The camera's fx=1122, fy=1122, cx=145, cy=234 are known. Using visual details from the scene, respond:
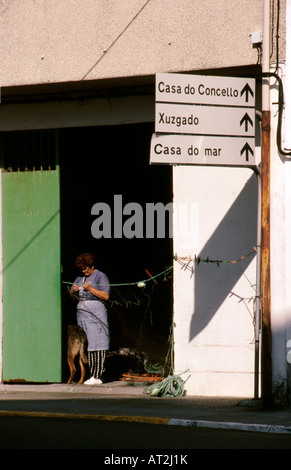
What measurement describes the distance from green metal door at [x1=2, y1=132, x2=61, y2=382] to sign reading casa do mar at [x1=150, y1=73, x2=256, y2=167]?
360 cm

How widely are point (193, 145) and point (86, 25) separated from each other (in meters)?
2.98

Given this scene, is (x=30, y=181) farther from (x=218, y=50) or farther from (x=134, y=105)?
(x=218, y=50)

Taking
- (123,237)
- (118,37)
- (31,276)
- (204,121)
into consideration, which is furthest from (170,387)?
Result: (118,37)

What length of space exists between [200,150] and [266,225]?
1.27 metres

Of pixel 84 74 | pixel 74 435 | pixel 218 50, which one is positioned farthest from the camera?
pixel 84 74

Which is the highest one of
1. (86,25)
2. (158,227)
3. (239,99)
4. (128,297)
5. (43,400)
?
(86,25)

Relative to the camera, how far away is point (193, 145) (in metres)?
12.7

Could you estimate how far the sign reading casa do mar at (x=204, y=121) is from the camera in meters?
12.6

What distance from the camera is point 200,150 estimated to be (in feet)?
41.9

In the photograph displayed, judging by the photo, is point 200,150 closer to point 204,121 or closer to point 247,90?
point 204,121

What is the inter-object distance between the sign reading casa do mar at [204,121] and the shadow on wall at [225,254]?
1.22 m

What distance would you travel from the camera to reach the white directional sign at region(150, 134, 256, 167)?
41.4ft

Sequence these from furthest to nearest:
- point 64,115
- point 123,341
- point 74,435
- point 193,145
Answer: point 123,341 → point 64,115 → point 193,145 → point 74,435

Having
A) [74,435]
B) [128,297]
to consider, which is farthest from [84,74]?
[74,435]
